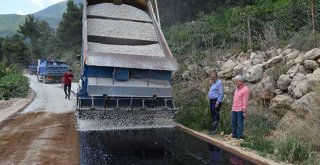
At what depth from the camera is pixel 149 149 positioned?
22.2ft

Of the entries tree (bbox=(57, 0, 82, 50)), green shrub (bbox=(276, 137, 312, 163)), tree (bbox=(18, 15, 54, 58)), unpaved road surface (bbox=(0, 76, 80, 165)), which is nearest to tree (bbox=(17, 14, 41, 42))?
tree (bbox=(18, 15, 54, 58))

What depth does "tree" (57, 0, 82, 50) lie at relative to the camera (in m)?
39.8

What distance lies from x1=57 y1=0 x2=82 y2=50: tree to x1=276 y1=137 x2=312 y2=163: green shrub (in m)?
36.0

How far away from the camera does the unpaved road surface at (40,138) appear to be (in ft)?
19.5

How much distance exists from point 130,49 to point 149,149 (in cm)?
358

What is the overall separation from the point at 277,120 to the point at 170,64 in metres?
2.90

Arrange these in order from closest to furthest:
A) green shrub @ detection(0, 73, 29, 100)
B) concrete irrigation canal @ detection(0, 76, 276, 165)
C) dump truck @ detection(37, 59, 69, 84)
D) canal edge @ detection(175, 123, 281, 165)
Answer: canal edge @ detection(175, 123, 281, 165) < concrete irrigation canal @ detection(0, 76, 276, 165) < green shrub @ detection(0, 73, 29, 100) < dump truck @ detection(37, 59, 69, 84)

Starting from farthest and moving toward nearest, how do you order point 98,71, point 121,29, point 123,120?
1. point 121,29
2. point 123,120
3. point 98,71

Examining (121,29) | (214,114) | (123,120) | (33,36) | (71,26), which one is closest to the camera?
(214,114)

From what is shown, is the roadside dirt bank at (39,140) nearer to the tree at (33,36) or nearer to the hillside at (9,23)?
the tree at (33,36)

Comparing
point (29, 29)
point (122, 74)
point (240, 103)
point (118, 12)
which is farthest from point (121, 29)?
point (29, 29)

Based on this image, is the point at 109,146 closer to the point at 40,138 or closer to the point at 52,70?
the point at 40,138

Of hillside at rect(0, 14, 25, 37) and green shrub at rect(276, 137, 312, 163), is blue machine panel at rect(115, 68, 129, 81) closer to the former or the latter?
green shrub at rect(276, 137, 312, 163)

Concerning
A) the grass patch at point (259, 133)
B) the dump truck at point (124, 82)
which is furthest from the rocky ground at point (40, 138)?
the dump truck at point (124, 82)
